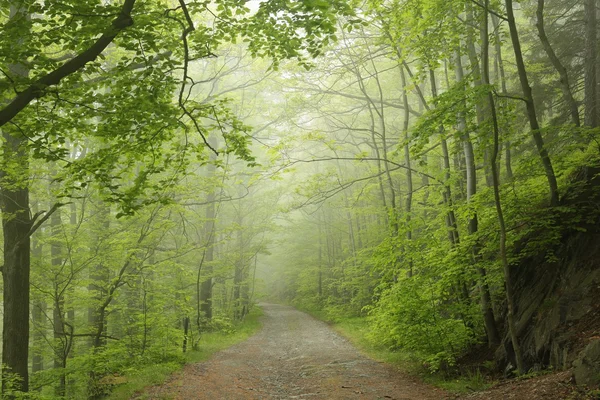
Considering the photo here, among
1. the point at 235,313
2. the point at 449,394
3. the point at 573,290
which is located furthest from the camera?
the point at 235,313

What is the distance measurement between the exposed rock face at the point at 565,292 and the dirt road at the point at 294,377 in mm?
1853

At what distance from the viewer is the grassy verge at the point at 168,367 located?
820 centimetres

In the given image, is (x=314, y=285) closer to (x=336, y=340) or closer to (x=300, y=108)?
(x=336, y=340)

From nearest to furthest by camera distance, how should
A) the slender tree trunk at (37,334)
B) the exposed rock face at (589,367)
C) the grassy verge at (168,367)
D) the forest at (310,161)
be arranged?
the exposed rock face at (589,367), the forest at (310,161), the grassy verge at (168,367), the slender tree trunk at (37,334)

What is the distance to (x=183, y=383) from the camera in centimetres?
870

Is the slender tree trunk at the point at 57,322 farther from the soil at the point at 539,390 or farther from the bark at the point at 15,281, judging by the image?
the soil at the point at 539,390

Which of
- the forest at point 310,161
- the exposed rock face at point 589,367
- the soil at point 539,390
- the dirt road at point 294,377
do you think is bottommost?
the dirt road at point 294,377

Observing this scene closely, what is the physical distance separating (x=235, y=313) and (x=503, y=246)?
1950 centimetres

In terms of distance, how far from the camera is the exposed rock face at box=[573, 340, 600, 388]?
4430 mm

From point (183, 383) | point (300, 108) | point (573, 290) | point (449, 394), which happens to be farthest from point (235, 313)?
point (573, 290)

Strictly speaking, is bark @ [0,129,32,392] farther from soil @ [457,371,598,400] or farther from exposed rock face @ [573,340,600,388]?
exposed rock face @ [573,340,600,388]

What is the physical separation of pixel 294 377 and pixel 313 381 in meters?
0.79

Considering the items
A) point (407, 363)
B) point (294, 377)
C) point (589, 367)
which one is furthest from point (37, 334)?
point (589, 367)

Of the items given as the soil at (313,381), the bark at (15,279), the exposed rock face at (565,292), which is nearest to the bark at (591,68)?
the exposed rock face at (565,292)
